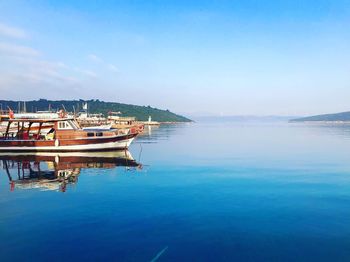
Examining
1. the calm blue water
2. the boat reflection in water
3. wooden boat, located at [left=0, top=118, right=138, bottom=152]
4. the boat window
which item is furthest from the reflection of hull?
the calm blue water

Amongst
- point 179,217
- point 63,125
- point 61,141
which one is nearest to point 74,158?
point 61,141

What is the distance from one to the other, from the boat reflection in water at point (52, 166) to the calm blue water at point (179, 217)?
56 centimetres

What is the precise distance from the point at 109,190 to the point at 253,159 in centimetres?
2351

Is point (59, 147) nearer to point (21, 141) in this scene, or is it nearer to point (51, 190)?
point (21, 141)

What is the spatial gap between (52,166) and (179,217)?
23.2 metres

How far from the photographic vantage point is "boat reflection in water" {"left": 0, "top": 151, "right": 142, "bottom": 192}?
26.1 meters

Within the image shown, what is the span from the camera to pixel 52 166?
35281 millimetres

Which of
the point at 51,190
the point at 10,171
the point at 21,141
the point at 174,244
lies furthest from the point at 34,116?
the point at 174,244

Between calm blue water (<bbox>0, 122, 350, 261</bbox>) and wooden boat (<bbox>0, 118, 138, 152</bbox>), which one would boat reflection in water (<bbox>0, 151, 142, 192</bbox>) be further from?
wooden boat (<bbox>0, 118, 138, 152</bbox>)

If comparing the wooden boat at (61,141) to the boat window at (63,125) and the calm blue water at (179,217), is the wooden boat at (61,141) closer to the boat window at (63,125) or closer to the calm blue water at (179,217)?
the boat window at (63,125)

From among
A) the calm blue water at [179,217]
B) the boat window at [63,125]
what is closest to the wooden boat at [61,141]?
the boat window at [63,125]

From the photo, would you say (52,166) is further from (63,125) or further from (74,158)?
(63,125)

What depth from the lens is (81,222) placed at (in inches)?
631

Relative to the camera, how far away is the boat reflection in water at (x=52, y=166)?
2608 cm
